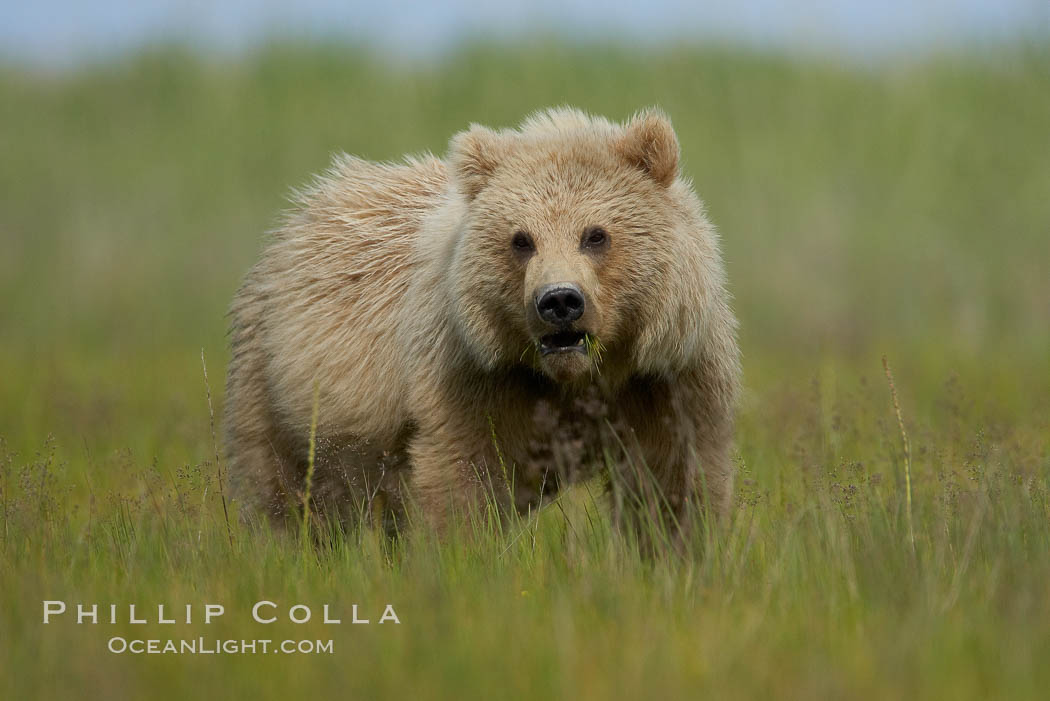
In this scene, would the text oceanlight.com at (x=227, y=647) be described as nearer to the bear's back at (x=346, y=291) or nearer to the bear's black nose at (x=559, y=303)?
the bear's black nose at (x=559, y=303)

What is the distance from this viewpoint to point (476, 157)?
5656mm

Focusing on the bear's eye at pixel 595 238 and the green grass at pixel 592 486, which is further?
the bear's eye at pixel 595 238

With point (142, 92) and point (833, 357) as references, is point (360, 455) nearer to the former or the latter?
point (833, 357)

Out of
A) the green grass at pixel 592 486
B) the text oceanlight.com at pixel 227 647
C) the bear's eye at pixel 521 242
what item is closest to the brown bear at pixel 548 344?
the bear's eye at pixel 521 242

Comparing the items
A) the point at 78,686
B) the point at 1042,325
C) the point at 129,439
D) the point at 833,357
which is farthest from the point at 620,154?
the point at 1042,325

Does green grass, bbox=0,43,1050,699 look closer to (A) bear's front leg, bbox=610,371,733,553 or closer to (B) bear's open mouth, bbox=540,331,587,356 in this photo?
(A) bear's front leg, bbox=610,371,733,553

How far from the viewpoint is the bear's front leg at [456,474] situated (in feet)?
17.9

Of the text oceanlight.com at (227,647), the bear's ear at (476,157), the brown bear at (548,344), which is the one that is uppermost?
the bear's ear at (476,157)

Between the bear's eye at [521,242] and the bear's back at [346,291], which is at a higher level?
the bear's eye at [521,242]

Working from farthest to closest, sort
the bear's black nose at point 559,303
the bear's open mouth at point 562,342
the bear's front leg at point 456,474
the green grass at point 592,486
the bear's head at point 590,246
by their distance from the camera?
the bear's front leg at point 456,474, the bear's head at point 590,246, the bear's open mouth at point 562,342, the bear's black nose at point 559,303, the green grass at point 592,486

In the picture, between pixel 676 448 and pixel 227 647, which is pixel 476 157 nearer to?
pixel 676 448

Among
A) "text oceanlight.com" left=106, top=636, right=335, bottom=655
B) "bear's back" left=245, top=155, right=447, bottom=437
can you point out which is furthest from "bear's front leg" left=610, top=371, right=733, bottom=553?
"text oceanlight.com" left=106, top=636, right=335, bottom=655

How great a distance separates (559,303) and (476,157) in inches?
40.5

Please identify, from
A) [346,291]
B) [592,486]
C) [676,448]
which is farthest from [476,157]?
[592,486]
